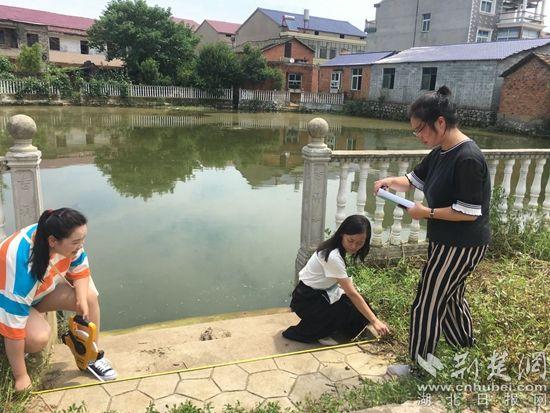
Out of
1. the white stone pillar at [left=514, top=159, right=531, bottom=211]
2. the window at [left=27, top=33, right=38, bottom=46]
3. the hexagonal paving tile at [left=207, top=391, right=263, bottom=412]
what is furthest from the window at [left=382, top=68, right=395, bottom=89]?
the hexagonal paving tile at [left=207, top=391, right=263, bottom=412]

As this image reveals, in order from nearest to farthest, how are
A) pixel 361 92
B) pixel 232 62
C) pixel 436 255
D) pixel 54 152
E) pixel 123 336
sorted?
pixel 436 255 < pixel 123 336 < pixel 54 152 < pixel 232 62 < pixel 361 92

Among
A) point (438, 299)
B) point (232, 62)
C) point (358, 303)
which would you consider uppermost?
point (232, 62)

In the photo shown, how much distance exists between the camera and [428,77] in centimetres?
2320

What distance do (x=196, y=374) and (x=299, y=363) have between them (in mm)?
590

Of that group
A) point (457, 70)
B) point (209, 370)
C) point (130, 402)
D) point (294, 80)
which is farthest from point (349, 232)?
point (294, 80)

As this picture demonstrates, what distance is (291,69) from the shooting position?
29844 mm

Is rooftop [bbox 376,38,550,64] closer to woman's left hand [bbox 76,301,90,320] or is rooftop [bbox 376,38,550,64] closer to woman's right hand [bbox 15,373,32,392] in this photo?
woman's left hand [bbox 76,301,90,320]

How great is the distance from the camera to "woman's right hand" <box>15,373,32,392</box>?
212 cm

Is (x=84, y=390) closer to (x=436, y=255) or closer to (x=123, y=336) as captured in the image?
(x=123, y=336)

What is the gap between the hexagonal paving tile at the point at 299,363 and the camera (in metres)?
2.47

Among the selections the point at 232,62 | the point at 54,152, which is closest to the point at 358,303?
the point at 54,152

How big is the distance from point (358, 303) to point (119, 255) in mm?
2704

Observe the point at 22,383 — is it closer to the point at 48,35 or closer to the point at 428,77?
the point at 428,77

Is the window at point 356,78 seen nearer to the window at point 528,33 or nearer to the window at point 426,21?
the window at point 426,21
